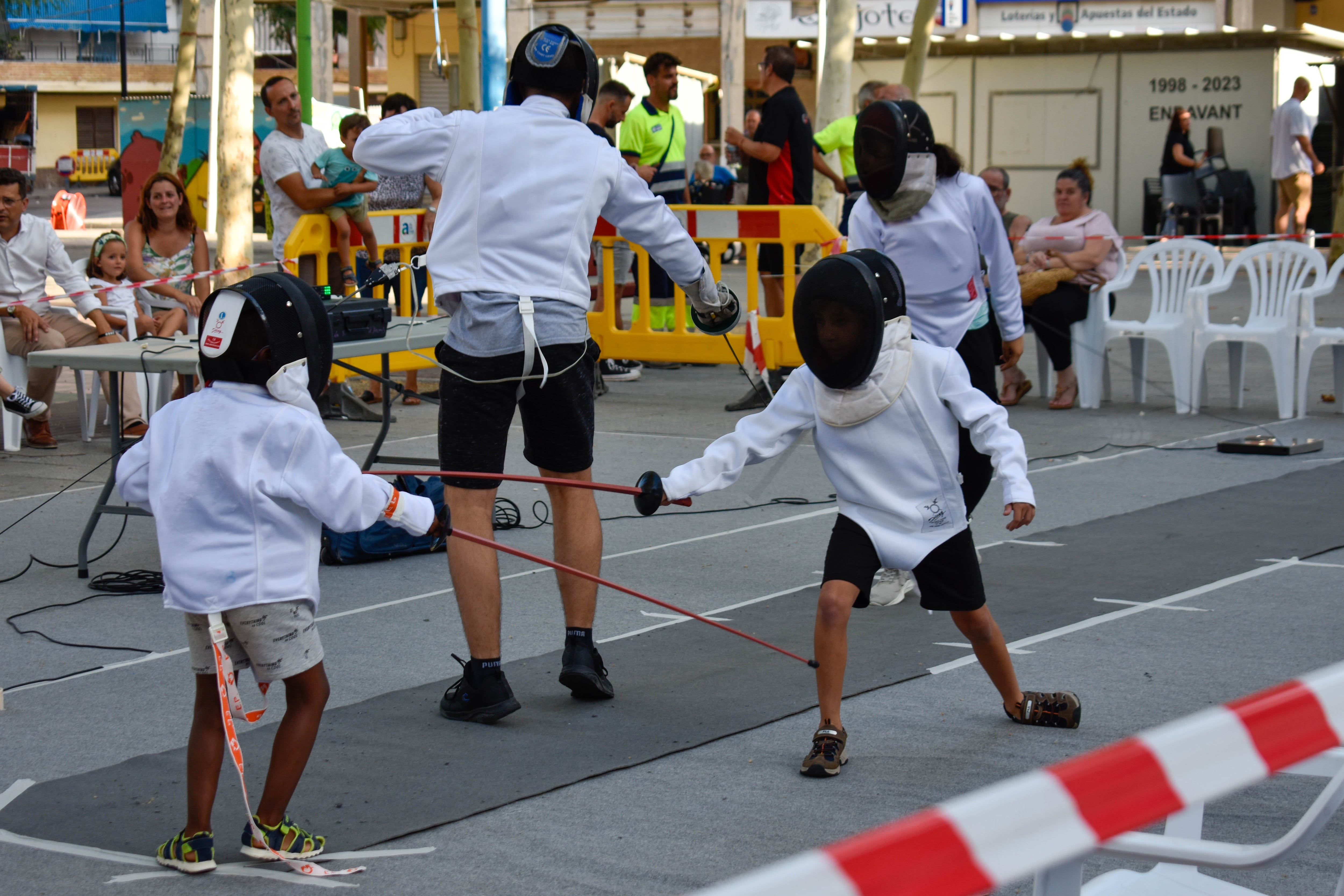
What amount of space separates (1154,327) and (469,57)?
8.55 meters

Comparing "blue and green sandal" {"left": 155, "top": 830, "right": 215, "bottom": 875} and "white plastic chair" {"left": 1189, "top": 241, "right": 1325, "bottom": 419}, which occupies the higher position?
"white plastic chair" {"left": 1189, "top": 241, "right": 1325, "bottom": 419}

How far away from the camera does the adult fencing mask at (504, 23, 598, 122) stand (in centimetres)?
426

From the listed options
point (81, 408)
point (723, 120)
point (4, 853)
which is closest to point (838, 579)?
point (4, 853)

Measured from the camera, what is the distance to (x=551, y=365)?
4.23 m

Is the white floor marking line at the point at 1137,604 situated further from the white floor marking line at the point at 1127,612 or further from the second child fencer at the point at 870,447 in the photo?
the second child fencer at the point at 870,447

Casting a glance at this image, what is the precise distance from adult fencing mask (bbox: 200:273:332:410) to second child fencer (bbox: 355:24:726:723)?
887 millimetres

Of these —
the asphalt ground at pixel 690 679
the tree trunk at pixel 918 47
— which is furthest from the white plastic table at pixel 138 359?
the tree trunk at pixel 918 47

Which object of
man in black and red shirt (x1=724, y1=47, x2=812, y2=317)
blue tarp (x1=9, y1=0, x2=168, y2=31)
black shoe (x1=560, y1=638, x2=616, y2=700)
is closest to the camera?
black shoe (x1=560, y1=638, x2=616, y2=700)

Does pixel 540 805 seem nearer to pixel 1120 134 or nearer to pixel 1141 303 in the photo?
pixel 1141 303

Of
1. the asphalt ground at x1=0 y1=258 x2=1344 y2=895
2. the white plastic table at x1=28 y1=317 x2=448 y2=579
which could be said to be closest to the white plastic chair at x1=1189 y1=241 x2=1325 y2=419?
the asphalt ground at x1=0 y1=258 x2=1344 y2=895

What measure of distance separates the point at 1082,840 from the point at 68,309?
8826 millimetres

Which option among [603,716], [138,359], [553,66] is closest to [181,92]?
[138,359]

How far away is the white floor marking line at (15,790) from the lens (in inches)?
144

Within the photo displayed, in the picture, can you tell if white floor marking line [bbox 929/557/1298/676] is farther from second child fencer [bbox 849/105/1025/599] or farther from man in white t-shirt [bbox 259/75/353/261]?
man in white t-shirt [bbox 259/75/353/261]
